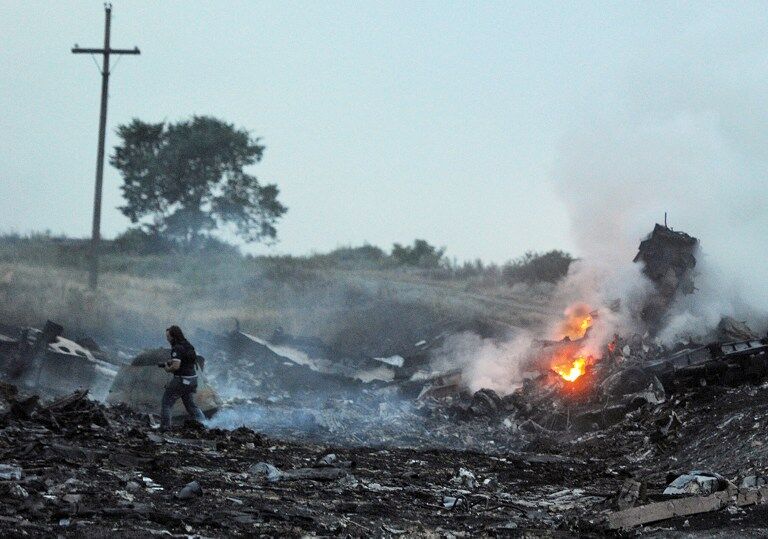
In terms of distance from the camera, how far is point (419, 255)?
56.6 m

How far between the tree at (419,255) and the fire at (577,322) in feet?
85.1

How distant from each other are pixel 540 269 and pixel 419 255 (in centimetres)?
1760

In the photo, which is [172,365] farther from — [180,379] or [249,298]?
[249,298]

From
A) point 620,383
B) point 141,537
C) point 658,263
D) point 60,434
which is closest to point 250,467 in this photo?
point 60,434

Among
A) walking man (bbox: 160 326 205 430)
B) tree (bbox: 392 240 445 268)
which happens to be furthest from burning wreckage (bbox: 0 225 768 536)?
tree (bbox: 392 240 445 268)

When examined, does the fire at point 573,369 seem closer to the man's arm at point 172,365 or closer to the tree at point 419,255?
the man's arm at point 172,365

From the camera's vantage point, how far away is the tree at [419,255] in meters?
50.3

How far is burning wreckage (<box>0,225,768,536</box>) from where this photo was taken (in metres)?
8.70

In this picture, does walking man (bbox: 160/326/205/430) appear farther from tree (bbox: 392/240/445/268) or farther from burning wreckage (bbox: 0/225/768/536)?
tree (bbox: 392/240/445/268)

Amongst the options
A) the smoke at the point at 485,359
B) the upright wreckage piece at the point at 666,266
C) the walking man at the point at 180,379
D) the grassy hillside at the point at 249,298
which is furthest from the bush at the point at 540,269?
the walking man at the point at 180,379

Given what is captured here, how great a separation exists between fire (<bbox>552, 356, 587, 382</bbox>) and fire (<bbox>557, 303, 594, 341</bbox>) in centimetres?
149

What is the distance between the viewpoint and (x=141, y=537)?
7.18 metres

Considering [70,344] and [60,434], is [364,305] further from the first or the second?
[60,434]

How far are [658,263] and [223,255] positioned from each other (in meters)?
26.5
